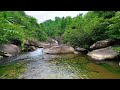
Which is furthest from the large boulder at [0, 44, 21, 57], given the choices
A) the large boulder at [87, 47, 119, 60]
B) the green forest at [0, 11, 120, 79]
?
the large boulder at [87, 47, 119, 60]

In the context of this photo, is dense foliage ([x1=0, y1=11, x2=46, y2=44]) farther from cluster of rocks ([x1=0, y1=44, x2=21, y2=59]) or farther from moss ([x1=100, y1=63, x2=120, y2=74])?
moss ([x1=100, y1=63, x2=120, y2=74])

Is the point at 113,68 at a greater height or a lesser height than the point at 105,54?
lesser

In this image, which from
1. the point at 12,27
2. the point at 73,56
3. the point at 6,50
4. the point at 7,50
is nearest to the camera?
the point at 12,27

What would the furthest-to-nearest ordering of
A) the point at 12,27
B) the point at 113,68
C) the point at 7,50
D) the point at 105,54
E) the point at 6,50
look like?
1. the point at 7,50
2. the point at 6,50
3. the point at 105,54
4. the point at 113,68
5. the point at 12,27

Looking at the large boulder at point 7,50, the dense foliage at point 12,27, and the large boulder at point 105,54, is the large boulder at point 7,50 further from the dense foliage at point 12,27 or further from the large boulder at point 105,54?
the large boulder at point 105,54

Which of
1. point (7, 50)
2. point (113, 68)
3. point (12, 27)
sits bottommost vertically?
point (113, 68)

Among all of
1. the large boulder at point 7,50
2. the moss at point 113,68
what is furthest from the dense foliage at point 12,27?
the moss at point 113,68

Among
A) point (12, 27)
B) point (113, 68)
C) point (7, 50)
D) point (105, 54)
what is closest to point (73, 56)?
point (105, 54)

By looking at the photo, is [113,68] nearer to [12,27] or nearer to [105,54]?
[105,54]
